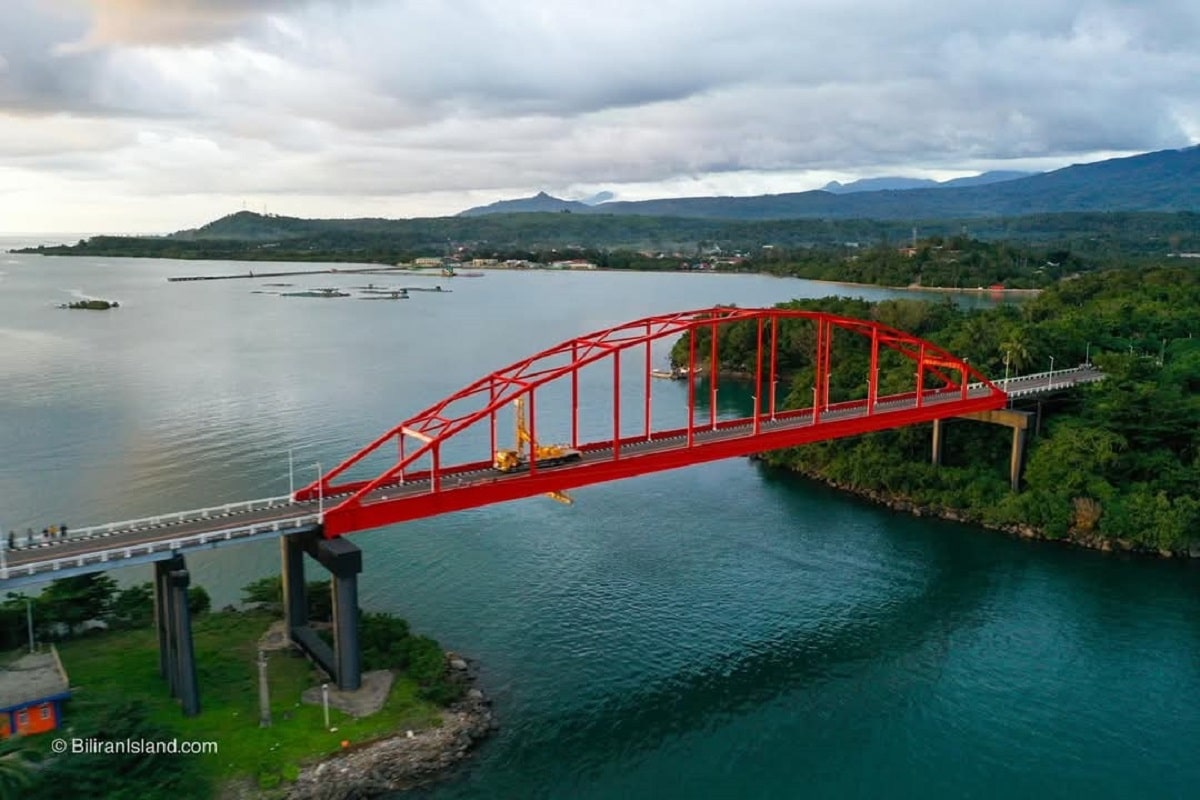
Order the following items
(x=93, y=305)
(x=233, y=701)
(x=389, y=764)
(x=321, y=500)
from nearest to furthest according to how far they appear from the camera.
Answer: (x=389, y=764) < (x=233, y=701) < (x=321, y=500) < (x=93, y=305)

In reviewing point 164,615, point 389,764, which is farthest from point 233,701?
point 389,764

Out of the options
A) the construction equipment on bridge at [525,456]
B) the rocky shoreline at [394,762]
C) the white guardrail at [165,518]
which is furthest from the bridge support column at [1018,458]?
the white guardrail at [165,518]

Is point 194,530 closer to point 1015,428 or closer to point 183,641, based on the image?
point 183,641

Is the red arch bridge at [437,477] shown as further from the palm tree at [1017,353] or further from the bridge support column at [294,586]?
the palm tree at [1017,353]

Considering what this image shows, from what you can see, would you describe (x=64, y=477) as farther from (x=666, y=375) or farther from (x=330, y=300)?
(x=330, y=300)

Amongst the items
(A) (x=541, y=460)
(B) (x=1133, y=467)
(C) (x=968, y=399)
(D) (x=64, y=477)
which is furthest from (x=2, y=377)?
(B) (x=1133, y=467)

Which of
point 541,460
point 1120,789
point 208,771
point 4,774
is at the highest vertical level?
point 541,460

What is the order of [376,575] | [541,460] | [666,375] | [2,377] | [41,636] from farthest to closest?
[666,375] < [2,377] < [376,575] < [541,460] < [41,636]
